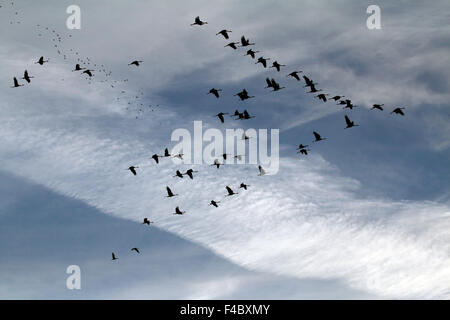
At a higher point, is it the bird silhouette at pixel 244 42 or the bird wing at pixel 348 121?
the bird silhouette at pixel 244 42

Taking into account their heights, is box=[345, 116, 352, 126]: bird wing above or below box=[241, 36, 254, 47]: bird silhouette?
below

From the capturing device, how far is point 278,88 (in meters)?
64.2
